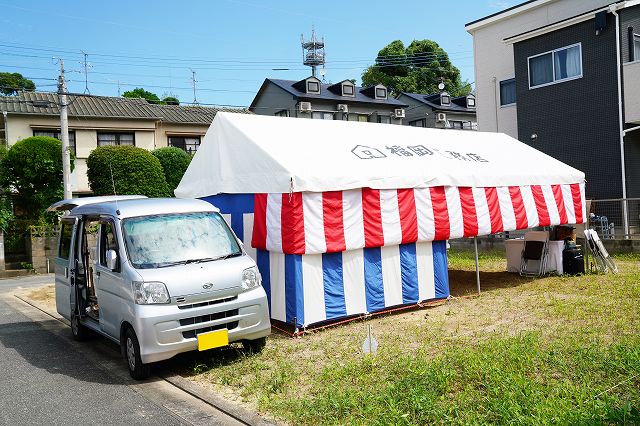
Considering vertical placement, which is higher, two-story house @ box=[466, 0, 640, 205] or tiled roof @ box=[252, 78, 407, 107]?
tiled roof @ box=[252, 78, 407, 107]

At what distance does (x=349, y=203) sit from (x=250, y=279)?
2252mm

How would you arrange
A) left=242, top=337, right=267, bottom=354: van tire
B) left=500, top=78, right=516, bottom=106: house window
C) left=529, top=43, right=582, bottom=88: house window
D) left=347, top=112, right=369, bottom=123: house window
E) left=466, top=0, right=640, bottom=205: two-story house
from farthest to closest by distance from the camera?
left=347, top=112, right=369, bottom=123: house window < left=500, top=78, right=516, bottom=106: house window < left=529, top=43, right=582, bottom=88: house window < left=466, top=0, right=640, bottom=205: two-story house < left=242, top=337, right=267, bottom=354: van tire

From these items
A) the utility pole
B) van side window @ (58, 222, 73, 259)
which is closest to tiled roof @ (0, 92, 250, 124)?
the utility pole

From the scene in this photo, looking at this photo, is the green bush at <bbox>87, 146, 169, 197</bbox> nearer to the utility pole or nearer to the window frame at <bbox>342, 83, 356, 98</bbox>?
the utility pole

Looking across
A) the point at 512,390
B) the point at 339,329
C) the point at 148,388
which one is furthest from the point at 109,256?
the point at 512,390

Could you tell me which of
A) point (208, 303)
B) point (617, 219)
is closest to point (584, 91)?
point (617, 219)

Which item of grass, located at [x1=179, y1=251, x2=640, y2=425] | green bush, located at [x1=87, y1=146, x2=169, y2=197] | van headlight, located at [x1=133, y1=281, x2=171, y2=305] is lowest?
grass, located at [x1=179, y1=251, x2=640, y2=425]

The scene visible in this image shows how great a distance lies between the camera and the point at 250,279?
6.61 m

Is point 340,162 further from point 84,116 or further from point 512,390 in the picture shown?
point 84,116

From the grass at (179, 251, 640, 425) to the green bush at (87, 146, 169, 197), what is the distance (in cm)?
1768

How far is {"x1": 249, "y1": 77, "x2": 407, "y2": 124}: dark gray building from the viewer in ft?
110

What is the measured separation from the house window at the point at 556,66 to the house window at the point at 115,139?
2000 centimetres

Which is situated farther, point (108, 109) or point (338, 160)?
point (108, 109)

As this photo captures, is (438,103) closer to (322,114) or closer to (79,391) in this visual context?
(322,114)
